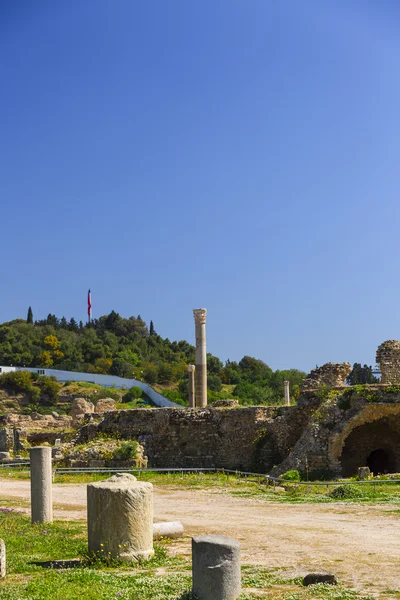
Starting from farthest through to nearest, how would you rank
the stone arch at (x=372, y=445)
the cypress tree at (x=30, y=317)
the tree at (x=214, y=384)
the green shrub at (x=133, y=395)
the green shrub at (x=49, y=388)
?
the cypress tree at (x=30, y=317)
the tree at (x=214, y=384)
the green shrub at (x=49, y=388)
the green shrub at (x=133, y=395)
the stone arch at (x=372, y=445)

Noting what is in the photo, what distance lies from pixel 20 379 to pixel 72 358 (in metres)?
19.5

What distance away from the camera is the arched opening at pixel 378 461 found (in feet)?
93.8

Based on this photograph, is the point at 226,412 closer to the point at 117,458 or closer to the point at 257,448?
the point at 257,448

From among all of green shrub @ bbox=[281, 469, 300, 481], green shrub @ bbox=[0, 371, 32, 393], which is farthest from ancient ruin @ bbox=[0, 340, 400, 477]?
green shrub @ bbox=[0, 371, 32, 393]

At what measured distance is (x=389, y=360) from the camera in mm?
28562

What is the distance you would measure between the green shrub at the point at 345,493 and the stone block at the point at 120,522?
30.5ft

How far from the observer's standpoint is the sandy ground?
9.53m

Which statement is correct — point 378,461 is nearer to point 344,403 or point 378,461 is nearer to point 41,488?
point 344,403

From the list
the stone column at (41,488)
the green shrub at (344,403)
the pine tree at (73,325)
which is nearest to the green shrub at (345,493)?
the green shrub at (344,403)

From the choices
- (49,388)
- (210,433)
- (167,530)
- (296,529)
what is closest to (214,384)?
(49,388)

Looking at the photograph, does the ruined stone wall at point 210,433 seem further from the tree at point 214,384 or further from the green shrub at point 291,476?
the tree at point 214,384

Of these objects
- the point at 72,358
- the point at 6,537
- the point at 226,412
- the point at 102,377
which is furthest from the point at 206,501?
the point at 72,358

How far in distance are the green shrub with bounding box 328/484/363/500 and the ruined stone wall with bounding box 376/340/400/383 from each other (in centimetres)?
1040

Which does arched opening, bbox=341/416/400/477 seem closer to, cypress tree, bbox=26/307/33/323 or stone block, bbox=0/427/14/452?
stone block, bbox=0/427/14/452
